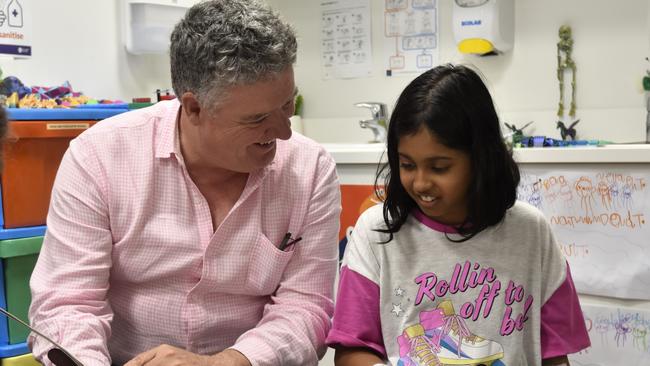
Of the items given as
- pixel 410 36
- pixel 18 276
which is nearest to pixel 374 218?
pixel 18 276

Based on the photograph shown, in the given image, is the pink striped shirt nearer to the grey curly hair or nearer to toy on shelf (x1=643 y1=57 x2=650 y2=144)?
the grey curly hair

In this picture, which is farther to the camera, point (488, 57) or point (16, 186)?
point (488, 57)

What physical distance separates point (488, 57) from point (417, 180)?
4.90ft

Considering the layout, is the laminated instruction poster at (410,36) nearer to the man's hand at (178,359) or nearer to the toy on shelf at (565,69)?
the toy on shelf at (565,69)

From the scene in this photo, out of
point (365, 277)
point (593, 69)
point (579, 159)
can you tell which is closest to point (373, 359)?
point (365, 277)

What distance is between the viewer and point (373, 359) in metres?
1.09

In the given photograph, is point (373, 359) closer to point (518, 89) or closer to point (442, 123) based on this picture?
point (442, 123)

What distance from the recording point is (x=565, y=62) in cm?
227

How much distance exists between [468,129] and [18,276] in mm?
1255

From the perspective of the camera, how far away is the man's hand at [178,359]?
1.04 metres

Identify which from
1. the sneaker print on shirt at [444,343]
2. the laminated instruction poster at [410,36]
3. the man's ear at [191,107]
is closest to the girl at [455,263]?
the sneaker print on shirt at [444,343]

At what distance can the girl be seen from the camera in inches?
41.8

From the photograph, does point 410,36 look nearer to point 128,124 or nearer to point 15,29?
point 15,29


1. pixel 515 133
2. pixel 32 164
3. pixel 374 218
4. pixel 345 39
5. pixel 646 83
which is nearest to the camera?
pixel 374 218
